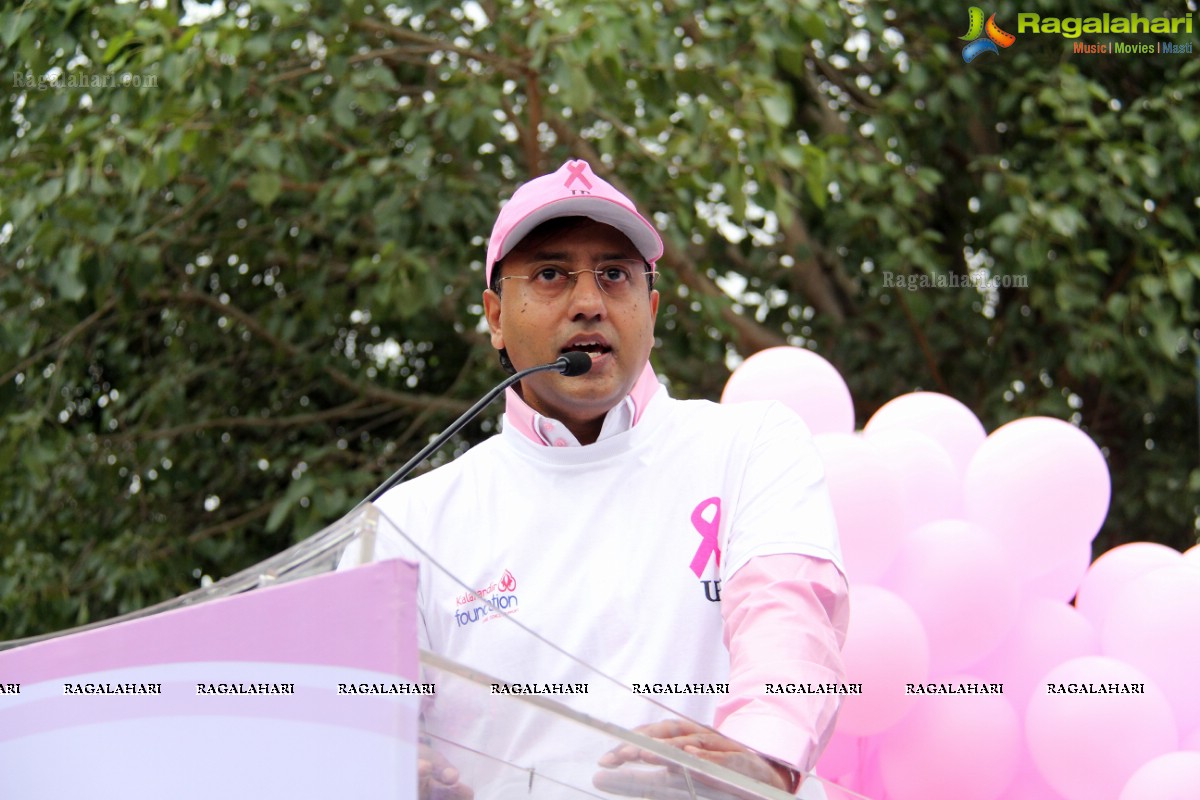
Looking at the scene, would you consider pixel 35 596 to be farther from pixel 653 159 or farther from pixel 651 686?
pixel 651 686

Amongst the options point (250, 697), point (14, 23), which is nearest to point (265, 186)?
point (14, 23)

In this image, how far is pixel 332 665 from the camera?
105 cm

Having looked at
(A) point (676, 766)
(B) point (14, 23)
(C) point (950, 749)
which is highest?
(B) point (14, 23)

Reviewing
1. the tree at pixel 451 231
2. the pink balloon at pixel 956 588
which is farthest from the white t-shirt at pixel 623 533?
the tree at pixel 451 231

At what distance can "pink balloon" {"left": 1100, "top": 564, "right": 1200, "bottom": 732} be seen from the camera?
7.91ft

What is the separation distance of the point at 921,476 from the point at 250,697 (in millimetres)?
1682

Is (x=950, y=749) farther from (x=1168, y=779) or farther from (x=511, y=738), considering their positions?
(x=511, y=738)

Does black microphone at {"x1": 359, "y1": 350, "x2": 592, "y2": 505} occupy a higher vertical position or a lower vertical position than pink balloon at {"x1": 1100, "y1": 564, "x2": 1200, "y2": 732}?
higher

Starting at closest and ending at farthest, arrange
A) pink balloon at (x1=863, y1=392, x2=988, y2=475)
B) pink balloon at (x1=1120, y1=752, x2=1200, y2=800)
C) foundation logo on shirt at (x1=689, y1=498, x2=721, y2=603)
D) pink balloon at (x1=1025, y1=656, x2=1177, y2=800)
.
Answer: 1. foundation logo on shirt at (x1=689, y1=498, x2=721, y2=603)
2. pink balloon at (x1=1120, y1=752, x2=1200, y2=800)
3. pink balloon at (x1=1025, y1=656, x2=1177, y2=800)
4. pink balloon at (x1=863, y1=392, x2=988, y2=475)

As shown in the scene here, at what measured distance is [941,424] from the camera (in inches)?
110

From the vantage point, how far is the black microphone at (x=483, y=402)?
62.9 inches

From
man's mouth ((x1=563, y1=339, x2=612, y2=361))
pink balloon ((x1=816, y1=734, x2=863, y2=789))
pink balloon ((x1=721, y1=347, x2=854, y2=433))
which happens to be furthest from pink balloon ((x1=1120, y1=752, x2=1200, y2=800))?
man's mouth ((x1=563, y1=339, x2=612, y2=361))

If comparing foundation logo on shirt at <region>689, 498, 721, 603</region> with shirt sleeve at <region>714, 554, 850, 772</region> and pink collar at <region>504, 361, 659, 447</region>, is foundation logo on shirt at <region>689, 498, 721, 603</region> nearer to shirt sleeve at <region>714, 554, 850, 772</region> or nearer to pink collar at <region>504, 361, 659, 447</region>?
shirt sleeve at <region>714, 554, 850, 772</region>

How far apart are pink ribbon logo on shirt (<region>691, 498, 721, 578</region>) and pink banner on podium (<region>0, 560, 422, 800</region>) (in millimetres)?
739
